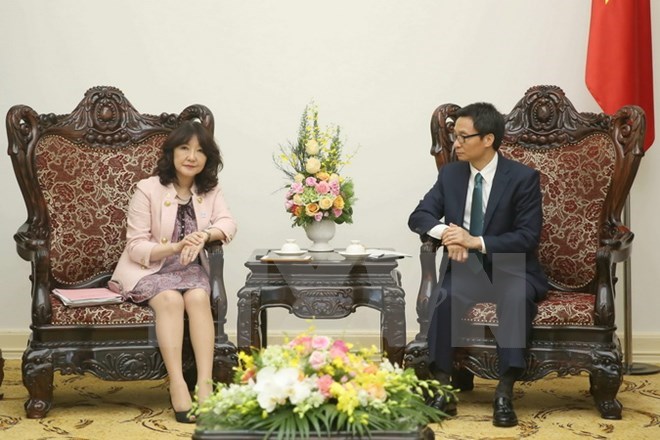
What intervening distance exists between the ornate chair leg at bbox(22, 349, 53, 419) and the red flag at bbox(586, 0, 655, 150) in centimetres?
315

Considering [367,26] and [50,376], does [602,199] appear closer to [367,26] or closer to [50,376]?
[367,26]

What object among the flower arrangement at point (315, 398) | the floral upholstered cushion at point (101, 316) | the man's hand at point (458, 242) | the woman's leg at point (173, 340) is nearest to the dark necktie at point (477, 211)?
the man's hand at point (458, 242)

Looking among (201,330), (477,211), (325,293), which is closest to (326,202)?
(325,293)

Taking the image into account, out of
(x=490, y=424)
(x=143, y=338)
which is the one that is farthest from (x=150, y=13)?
(x=490, y=424)

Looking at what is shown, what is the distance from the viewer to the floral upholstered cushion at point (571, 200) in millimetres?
4711

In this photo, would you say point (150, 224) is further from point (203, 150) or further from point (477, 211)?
point (477, 211)

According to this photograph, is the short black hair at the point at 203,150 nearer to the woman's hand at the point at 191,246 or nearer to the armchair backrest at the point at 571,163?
the woman's hand at the point at 191,246

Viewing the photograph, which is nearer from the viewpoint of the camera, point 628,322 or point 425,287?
point 425,287

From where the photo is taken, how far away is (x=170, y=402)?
15.4 ft

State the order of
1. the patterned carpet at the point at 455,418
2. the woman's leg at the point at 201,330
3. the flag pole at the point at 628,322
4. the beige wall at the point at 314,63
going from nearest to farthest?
the patterned carpet at the point at 455,418
the woman's leg at the point at 201,330
the flag pole at the point at 628,322
the beige wall at the point at 314,63

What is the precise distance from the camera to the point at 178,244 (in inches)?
176

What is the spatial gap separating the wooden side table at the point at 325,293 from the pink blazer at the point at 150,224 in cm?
30

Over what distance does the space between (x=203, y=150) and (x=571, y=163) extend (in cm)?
180

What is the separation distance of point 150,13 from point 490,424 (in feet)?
9.88
